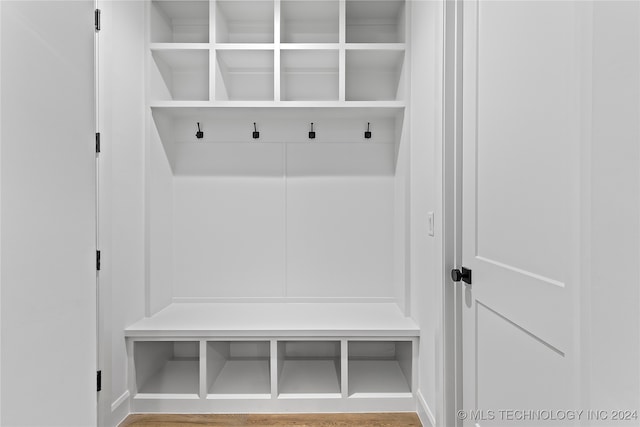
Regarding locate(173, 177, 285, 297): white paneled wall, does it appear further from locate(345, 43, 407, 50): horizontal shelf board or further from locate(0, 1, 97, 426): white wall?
locate(0, 1, 97, 426): white wall

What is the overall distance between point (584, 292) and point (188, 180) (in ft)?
7.74

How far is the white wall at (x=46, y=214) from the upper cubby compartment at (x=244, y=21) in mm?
1839

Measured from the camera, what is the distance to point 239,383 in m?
2.30

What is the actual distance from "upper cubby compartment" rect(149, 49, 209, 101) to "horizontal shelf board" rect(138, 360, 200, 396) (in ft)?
5.49

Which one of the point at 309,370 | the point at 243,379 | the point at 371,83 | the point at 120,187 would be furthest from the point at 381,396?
the point at 371,83

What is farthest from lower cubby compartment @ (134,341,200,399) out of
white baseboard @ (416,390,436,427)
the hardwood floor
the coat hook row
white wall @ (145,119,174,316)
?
the coat hook row

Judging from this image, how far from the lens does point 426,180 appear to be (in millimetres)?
1911

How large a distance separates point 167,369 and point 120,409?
46 cm

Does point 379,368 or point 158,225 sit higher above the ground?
point 158,225

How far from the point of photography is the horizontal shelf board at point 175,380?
221cm

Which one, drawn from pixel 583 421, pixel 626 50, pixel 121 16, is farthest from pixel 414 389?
pixel 121 16

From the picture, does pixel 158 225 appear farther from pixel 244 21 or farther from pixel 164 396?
pixel 244 21

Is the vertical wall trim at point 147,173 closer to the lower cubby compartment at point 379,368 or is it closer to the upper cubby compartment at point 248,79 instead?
the upper cubby compartment at point 248,79

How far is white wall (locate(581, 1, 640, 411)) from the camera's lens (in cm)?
69
